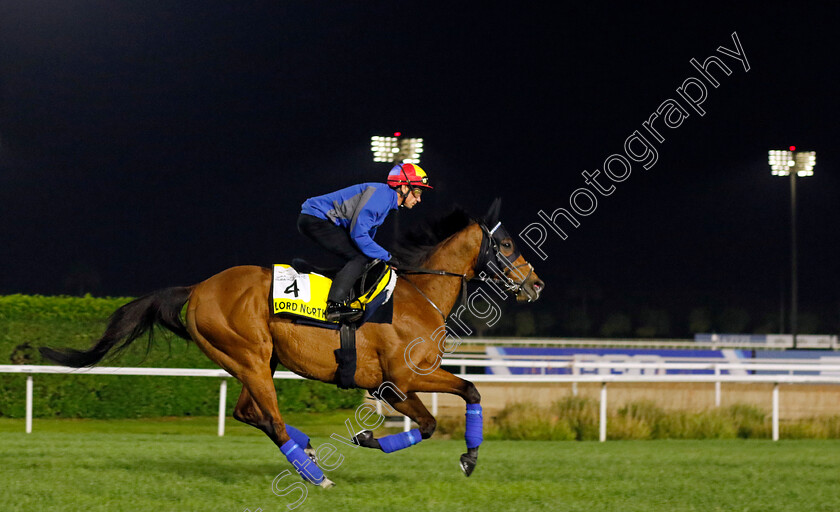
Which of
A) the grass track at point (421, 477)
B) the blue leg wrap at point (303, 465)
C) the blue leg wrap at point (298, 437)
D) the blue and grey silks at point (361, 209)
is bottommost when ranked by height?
the grass track at point (421, 477)

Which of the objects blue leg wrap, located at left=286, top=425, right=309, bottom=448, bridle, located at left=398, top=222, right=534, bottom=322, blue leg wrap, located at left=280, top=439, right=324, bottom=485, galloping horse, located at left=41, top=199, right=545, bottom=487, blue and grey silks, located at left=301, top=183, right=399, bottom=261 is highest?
blue and grey silks, located at left=301, top=183, right=399, bottom=261

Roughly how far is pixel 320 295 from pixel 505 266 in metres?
1.12

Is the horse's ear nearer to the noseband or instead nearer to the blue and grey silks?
the noseband

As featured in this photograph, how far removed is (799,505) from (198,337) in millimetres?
3249

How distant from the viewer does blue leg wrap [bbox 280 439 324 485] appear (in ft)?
15.0

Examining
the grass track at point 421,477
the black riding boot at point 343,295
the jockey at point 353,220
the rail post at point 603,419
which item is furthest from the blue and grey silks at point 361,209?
the rail post at point 603,419

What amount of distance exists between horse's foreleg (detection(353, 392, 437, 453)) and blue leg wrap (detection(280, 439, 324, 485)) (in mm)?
272

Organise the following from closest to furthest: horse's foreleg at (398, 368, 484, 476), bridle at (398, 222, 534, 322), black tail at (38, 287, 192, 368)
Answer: horse's foreleg at (398, 368, 484, 476)
black tail at (38, 287, 192, 368)
bridle at (398, 222, 534, 322)

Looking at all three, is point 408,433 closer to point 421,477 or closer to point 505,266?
point 421,477

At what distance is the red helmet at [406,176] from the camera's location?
4.83 m

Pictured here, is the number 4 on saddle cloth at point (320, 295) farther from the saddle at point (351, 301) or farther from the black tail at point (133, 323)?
the black tail at point (133, 323)

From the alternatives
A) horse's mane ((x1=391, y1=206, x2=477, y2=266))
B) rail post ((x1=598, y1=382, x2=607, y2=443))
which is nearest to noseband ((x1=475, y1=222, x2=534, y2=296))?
horse's mane ((x1=391, y1=206, x2=477, y2=266))

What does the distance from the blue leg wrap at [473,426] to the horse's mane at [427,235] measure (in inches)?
37.3

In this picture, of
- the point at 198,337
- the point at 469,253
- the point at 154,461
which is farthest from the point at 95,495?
the point at 469,253
